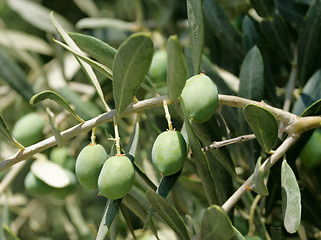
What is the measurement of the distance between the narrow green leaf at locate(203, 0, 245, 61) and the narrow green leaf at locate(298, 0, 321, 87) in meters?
0.20

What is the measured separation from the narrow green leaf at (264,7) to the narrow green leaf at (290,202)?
58 centimetres

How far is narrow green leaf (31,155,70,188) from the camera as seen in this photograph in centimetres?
145

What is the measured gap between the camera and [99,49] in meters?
1.01

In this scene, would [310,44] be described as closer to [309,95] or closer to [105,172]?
[309,95]

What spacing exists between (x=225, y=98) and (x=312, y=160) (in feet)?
1.53

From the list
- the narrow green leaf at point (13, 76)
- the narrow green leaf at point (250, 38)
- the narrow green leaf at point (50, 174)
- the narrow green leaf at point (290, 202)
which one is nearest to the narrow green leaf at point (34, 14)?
the narrow green leaf at point (13, 76)

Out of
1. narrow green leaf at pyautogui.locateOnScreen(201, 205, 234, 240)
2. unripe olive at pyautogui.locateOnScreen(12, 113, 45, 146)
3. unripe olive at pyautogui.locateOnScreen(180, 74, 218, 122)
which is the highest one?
unripe olive at pyautogui.locateOnScreen(180, 74, 218, 122)

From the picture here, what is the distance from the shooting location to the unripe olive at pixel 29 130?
5.30 ft

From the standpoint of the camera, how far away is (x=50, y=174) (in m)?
1.51

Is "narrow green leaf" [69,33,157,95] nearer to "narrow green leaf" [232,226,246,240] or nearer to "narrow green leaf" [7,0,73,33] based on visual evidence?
"narrow green leaf" [232,226,246,240]

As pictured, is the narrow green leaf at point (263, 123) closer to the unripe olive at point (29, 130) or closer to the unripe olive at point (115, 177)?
the unripe olive at point (115, 177)

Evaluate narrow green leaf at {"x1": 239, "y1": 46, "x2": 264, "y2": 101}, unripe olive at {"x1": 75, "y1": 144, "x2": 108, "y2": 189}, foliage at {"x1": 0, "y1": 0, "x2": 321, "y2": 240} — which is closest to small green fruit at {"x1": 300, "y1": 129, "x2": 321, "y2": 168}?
foliage at {"x1": 0, "y1": 0, "x2": 321, "y2": 240}

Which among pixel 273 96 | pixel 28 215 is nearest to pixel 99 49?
pixel 273 96

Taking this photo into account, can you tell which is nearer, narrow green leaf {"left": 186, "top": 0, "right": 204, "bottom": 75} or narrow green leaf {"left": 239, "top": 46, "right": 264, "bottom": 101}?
narrow green leaf {"left": 186, "top": 0, "right": 204, "bottom": 75}
